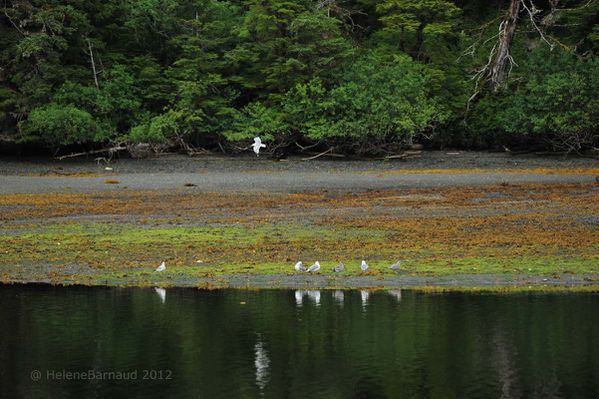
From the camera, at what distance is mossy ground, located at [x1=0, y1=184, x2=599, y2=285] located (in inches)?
748

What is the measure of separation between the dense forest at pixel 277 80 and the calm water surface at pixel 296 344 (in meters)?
32.8

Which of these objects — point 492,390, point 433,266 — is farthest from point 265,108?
point 492,390

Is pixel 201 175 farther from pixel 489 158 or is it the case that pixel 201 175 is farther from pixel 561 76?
pixel 561 76

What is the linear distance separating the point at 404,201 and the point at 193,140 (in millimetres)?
22501

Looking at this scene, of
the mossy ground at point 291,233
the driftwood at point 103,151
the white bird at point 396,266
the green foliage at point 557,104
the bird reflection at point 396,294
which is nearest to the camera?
the bird reflection at point 396,294

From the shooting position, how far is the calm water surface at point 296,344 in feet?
34.7

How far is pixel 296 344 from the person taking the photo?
41.2 feet

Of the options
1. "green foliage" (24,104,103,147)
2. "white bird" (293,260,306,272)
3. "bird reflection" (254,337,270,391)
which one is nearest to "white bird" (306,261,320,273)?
"white bird" (293,260,306,272)

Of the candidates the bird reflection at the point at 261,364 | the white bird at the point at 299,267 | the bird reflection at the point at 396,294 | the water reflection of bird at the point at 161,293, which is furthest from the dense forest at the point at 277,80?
the bird reflection at the point at 261,364

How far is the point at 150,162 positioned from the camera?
156 feet

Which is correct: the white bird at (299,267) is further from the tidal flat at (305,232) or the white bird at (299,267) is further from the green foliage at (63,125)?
the green foliage at (63,125)

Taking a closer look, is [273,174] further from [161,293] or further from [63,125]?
[161,293]

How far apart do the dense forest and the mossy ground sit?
14525 millimetres

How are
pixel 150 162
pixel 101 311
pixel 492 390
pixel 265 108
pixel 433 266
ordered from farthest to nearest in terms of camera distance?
pixel 265 108, pixel 150 162, pixel 433 266, pixel 101 311, pixel 492 390
